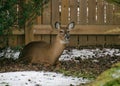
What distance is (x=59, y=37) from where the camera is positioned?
6.84 meters

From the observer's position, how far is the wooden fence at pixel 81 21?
32.3 feet

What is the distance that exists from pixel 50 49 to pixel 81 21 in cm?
362

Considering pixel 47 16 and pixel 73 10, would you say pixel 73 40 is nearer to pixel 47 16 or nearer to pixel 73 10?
pixel 73 10

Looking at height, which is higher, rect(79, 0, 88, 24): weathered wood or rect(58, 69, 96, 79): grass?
rect(79, 0, 88, 24): weathered wood

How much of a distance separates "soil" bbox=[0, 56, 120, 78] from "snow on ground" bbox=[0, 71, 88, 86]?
0.34 meters

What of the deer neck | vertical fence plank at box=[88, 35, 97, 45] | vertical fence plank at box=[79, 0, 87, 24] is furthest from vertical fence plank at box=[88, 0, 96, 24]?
the deer neck

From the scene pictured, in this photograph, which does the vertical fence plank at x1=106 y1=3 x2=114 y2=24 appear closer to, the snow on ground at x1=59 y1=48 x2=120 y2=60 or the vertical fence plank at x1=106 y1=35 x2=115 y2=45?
the vertical fence plank at x1=106 y1=35 x2=115 y2=45

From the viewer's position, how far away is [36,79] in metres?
5.18

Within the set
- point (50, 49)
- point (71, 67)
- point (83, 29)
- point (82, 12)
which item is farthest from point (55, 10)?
point (71, 67)

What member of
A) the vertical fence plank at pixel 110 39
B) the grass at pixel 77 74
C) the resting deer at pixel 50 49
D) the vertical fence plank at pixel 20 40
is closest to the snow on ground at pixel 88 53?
the vertical fence plank at pixel 110 39

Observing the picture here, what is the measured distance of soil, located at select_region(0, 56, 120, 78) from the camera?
19.5ft

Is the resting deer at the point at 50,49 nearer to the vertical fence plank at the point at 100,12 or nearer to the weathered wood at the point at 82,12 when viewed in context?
the weathered wood at the point at 82,12

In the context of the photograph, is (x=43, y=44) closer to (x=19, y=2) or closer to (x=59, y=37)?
(x=59, y=37)

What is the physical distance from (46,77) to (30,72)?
46 centimetres
